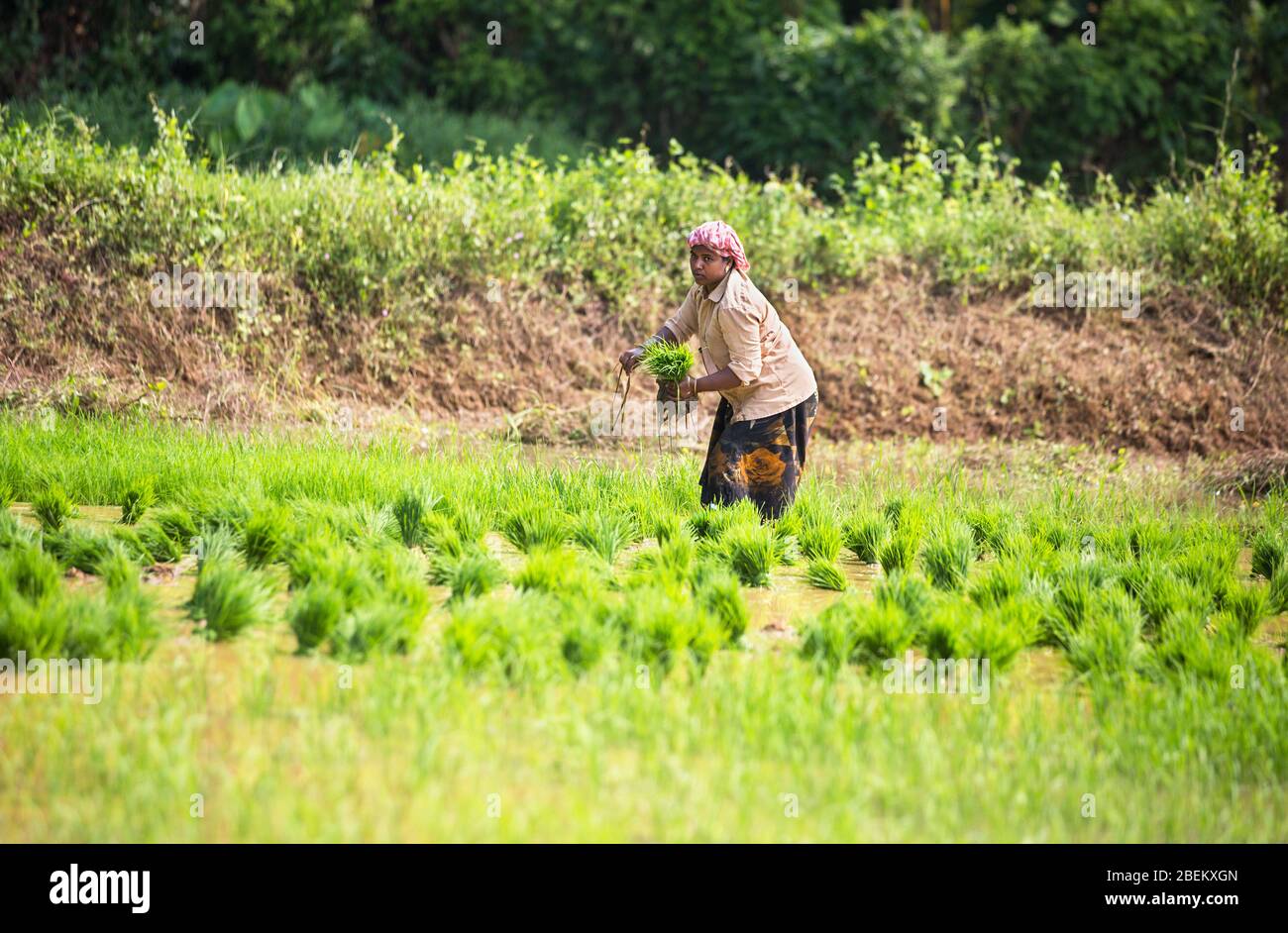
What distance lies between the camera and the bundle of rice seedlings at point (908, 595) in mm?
4543

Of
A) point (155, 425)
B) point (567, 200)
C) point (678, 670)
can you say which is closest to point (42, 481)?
point (155, 425)

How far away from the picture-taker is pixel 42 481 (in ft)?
19.8

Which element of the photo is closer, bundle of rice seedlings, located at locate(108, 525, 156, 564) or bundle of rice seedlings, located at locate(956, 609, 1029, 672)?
bundle of rice seedlings, located at locate(956, 609, 1029, 672)

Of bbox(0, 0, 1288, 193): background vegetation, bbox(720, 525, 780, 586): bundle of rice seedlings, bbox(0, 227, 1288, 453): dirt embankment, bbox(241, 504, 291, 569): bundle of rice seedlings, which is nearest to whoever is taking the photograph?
bbox(241, 504, 291, 569): bundle of rice seedlings

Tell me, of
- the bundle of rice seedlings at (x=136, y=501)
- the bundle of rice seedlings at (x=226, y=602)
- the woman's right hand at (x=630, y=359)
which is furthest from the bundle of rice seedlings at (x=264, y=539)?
the woman's right hand at (x=630, y=359)

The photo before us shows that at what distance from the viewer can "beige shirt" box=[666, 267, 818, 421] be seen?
5.66 metres

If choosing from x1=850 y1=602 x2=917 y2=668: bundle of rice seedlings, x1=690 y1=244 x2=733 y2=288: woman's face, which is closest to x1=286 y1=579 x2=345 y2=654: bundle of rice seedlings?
x1=850 y1=602 x2=917 y2=668: bundle of rice seedlings

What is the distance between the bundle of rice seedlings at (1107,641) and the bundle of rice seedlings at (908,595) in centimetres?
49

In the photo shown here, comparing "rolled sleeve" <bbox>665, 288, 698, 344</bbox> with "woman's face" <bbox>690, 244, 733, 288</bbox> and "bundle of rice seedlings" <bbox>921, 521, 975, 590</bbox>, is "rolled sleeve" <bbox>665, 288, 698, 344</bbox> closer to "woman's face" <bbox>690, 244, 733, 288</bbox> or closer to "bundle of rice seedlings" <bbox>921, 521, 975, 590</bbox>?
"woman's face" <bbox>690, 244, 733, 288</bbox>

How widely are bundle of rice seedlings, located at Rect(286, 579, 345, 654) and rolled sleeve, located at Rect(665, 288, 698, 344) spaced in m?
2.51

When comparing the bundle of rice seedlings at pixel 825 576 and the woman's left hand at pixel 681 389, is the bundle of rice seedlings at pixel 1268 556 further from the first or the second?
the woman's left hand at pixel 681 389

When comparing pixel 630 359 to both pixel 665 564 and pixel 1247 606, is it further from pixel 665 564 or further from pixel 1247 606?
pixel 1247 606

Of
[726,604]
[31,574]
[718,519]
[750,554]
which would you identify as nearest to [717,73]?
[718,519]

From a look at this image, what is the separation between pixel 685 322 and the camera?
241 inches
